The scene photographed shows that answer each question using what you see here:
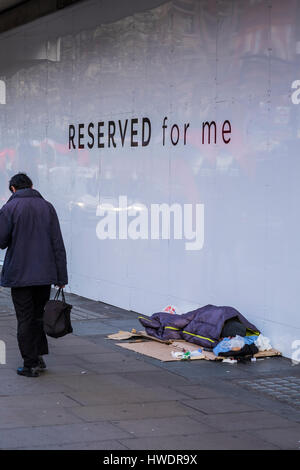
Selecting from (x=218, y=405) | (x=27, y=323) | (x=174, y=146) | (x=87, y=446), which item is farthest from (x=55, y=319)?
(x=174, y=146)

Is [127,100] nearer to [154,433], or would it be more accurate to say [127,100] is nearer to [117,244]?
[117,244]

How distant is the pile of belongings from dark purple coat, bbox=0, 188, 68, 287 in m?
1.82

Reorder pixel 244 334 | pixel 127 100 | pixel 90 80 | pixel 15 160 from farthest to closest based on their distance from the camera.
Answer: pixel 15 160, pixel 90 80, pixel 127 100, pixel 244 334

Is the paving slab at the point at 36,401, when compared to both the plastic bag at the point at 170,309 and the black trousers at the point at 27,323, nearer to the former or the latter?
the black trousers at the point at 27,323

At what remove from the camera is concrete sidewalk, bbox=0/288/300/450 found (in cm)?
576

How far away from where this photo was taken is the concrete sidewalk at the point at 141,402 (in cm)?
576

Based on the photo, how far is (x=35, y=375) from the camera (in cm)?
757

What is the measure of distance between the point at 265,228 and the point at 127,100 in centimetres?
345

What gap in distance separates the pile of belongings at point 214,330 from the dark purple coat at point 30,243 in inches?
71.5

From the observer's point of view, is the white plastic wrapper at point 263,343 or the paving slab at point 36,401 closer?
the paving slab at point 36,401

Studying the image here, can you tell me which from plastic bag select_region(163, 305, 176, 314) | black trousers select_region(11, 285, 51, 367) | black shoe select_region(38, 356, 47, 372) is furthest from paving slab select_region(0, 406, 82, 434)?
plastic bag select_region(163, 305, 176, 314)

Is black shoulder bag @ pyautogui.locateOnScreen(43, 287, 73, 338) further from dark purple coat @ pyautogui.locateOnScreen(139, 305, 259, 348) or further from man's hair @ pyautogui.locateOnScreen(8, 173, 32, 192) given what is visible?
Answer: dark purple coat @ pyautogui.locateOnScreen(139, 305, 259, 348)

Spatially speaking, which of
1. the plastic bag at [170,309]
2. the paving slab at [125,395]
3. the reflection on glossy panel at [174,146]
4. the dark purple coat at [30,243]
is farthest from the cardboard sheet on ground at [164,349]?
the dark purple coat at [30,243]
